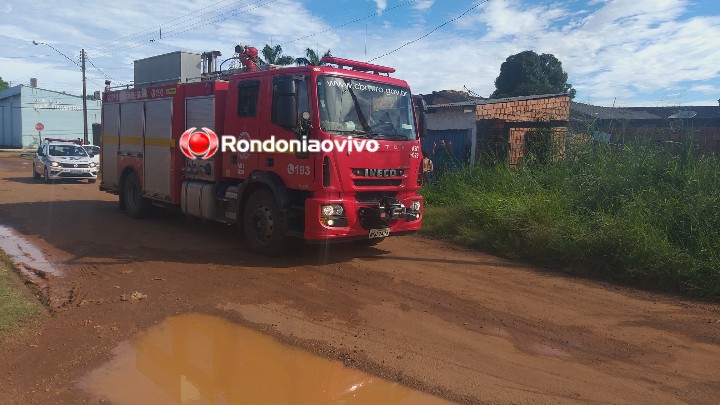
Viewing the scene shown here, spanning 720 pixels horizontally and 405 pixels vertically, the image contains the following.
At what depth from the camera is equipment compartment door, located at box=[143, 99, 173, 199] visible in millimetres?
10094

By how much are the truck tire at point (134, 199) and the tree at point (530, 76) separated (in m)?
25.6

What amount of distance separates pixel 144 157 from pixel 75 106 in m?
50.2

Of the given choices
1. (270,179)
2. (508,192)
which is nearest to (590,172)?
(508,192)

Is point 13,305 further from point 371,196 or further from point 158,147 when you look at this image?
point 158,147

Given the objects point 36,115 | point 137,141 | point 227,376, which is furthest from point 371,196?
point 36,115

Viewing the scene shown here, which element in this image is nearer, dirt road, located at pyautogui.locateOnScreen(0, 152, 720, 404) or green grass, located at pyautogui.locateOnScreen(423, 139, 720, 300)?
dirt road, located at pyautogui.locateOnScreen(0, 152, 720, 404)

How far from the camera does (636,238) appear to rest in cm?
740

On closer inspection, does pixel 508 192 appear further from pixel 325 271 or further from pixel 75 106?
pixel 75 106

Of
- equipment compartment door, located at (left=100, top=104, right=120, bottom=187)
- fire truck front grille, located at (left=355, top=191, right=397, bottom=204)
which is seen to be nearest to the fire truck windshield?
fire truck front grille, located at (left=355, top=191, right=397, bottom=204)

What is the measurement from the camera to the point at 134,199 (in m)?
11.7

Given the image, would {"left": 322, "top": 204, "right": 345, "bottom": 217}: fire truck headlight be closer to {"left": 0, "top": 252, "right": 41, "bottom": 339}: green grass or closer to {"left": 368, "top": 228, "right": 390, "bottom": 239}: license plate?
{"left": 368, "top": 228, "right": 390, "bottom": 239}: license plate

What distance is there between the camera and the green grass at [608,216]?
7.07 m

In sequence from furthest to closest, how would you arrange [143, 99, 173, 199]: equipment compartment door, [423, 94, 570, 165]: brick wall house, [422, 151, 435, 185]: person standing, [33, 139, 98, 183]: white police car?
[33, 139, 98, 183]: white police car
[422, 151, 435, 185]: person standing
[423, 94, 570, 165]: brick wall house
[143, 99, 173, 199]: equipment compartment door

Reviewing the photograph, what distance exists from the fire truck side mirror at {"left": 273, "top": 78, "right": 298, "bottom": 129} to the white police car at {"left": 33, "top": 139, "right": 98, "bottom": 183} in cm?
1575
